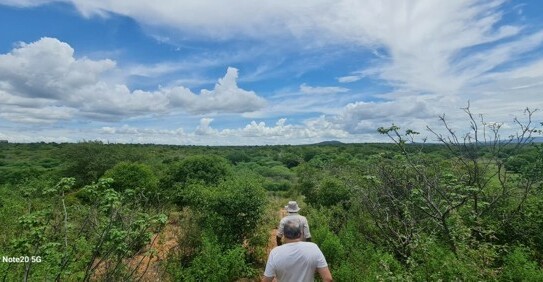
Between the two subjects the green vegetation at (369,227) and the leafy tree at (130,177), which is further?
the leafy tree at (130,177)

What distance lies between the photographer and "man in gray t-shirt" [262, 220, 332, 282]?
3400 millimetres

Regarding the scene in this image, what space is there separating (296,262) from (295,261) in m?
0.01

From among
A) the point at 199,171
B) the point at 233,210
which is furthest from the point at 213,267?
the point at 199,171

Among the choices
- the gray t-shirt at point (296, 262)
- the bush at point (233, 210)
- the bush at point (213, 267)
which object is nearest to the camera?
the gray t-shirt at point (296, 262)

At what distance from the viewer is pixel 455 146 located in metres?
7.11

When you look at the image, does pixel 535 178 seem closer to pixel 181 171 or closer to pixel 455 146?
pixel 455 146

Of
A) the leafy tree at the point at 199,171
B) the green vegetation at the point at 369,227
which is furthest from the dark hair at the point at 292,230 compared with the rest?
the leafy tree at the point at 199,171

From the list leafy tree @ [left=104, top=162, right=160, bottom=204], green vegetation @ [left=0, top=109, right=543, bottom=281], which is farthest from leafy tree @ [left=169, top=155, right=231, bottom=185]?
green vegetation @ [left=0, top=109, right=543, bottom=281]

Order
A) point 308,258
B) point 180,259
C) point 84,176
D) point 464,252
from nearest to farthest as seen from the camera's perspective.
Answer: point 308,258 → point 464,252 → point 180,259 → point 84,176

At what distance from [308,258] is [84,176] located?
26244mm

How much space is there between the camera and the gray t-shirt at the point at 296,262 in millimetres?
3398

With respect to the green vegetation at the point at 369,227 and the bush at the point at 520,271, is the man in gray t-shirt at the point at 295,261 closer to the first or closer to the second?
the green vegetation at the point at 369,227

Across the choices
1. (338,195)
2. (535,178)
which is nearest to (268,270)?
(535,178)

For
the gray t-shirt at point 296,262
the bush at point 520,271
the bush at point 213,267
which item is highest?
the gray t-shirt at point 296,262
